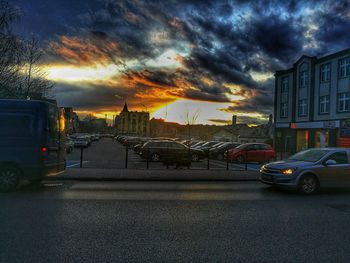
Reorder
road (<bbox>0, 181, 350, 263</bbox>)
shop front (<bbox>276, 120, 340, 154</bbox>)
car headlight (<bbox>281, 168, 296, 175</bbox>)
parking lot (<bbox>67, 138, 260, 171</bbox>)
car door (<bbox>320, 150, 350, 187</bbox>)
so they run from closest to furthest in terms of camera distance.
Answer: road (<bbox>0, 181, 350, 263</bbox>)
car headlight (<bbox>281, 168, 296, 175</bbox>)
car door (<bbox>320, 150, 350, 187</bbox>)
parking lot (<bbox>67, 138, 260, 171</bbox>)
shop front (<bbox>276, 120, 340, 154</bbox>)

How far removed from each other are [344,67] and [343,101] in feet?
12.2

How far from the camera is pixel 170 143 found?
23.2 metres

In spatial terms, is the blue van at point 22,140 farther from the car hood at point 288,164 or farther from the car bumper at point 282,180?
the car hood at point 288,164

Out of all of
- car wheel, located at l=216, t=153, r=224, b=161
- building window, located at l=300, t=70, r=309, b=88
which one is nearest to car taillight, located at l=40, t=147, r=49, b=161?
car wheel, located at l=216, t=153, r=224, b=161

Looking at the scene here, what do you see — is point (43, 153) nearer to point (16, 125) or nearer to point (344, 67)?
point (16, 125)

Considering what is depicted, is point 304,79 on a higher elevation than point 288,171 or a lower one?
higher

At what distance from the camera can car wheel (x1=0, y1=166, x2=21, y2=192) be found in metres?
9.69

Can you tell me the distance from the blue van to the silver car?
749 cm

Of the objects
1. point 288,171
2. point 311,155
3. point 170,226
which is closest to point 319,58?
point 311,155

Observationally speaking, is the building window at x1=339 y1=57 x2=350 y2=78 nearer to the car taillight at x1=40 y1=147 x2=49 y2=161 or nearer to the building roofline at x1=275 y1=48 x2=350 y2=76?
the building roofline at x1=275 y1=48 x2=350 y2=76

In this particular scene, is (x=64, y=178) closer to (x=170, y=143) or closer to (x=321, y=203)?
(x=321, y=203)

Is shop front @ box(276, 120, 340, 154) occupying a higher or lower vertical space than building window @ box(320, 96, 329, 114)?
lower

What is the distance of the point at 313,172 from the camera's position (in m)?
10.5

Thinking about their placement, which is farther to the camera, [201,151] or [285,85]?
[285,85]
